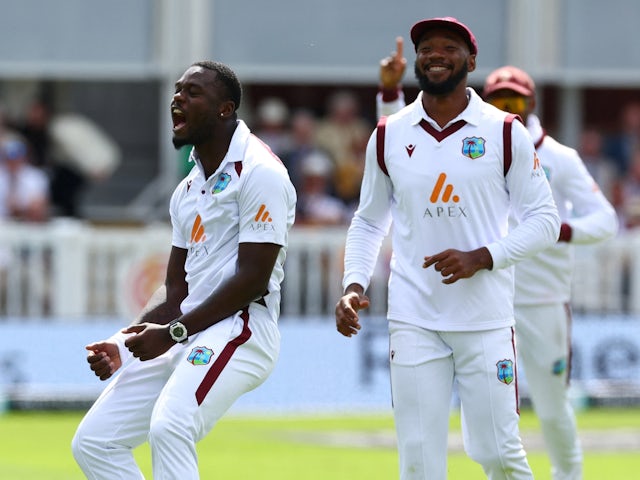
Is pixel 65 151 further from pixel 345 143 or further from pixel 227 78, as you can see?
pixel 227 78

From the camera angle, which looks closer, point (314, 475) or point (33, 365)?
point (314, 475)

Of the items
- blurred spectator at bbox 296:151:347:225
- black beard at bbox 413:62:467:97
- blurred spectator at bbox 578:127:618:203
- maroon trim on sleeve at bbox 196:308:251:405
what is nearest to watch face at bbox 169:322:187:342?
maroon trim on sleeve at bbox 196:308:251:405

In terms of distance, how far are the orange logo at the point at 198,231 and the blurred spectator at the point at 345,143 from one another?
33.0ft

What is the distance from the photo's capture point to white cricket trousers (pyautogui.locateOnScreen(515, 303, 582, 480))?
9000mm

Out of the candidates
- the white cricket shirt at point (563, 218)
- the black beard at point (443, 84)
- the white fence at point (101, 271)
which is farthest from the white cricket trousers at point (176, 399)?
the white fence at point (101, 271)

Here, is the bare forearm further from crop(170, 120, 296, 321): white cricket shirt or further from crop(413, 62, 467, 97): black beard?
crop(413, 62, 467, 97): black beard

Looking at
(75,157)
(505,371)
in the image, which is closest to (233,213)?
(505,371)

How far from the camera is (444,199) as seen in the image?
7027 millimetres

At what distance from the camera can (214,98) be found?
694 centimetres

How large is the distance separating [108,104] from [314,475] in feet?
32.9

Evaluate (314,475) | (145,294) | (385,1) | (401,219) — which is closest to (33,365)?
(145,294)

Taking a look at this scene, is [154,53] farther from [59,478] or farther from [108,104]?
[59,478]

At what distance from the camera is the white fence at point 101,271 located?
1516 centimetres

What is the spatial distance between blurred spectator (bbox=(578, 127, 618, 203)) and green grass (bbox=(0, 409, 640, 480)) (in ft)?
11.0
